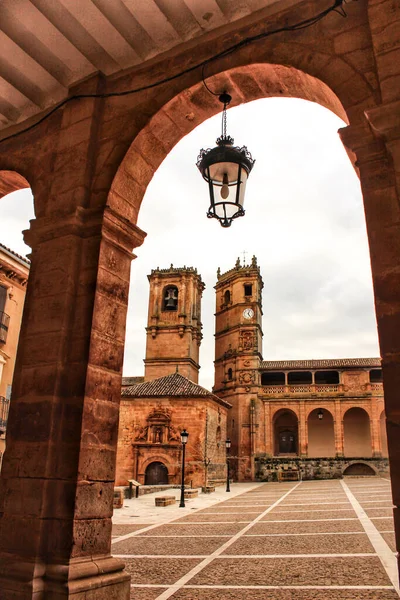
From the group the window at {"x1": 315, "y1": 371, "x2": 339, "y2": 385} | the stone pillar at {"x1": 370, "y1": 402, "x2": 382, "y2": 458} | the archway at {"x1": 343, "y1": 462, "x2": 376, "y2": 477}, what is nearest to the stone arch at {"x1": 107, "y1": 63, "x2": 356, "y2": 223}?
the archway at {"x1": 343, "y1": 462, "x2": 376, "y2": 477}

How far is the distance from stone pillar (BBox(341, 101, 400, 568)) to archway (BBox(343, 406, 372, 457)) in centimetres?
4193

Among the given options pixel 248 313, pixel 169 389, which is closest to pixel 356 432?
pixel 248 313

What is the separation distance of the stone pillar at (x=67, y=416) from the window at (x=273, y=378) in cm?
4208

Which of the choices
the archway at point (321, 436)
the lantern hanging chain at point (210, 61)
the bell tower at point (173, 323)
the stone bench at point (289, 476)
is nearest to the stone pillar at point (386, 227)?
the lantern hanging chain at point (210, 61)

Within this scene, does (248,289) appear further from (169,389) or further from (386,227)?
(386,227)

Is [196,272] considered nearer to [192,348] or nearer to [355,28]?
[192,348]

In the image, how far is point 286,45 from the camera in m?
3.79

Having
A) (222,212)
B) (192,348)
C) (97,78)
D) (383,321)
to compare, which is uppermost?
(192,348)

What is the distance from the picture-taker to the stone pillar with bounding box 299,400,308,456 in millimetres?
40531

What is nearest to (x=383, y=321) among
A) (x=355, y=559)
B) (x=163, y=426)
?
(x=355, y=559)

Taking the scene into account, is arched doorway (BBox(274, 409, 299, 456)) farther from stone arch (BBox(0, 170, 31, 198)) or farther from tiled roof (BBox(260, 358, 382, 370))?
stone arch (BBox(0, 170, 31, 198))

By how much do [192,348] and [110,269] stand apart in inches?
1637

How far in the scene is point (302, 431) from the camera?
41000 millimetres

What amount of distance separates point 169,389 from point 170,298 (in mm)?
16849
